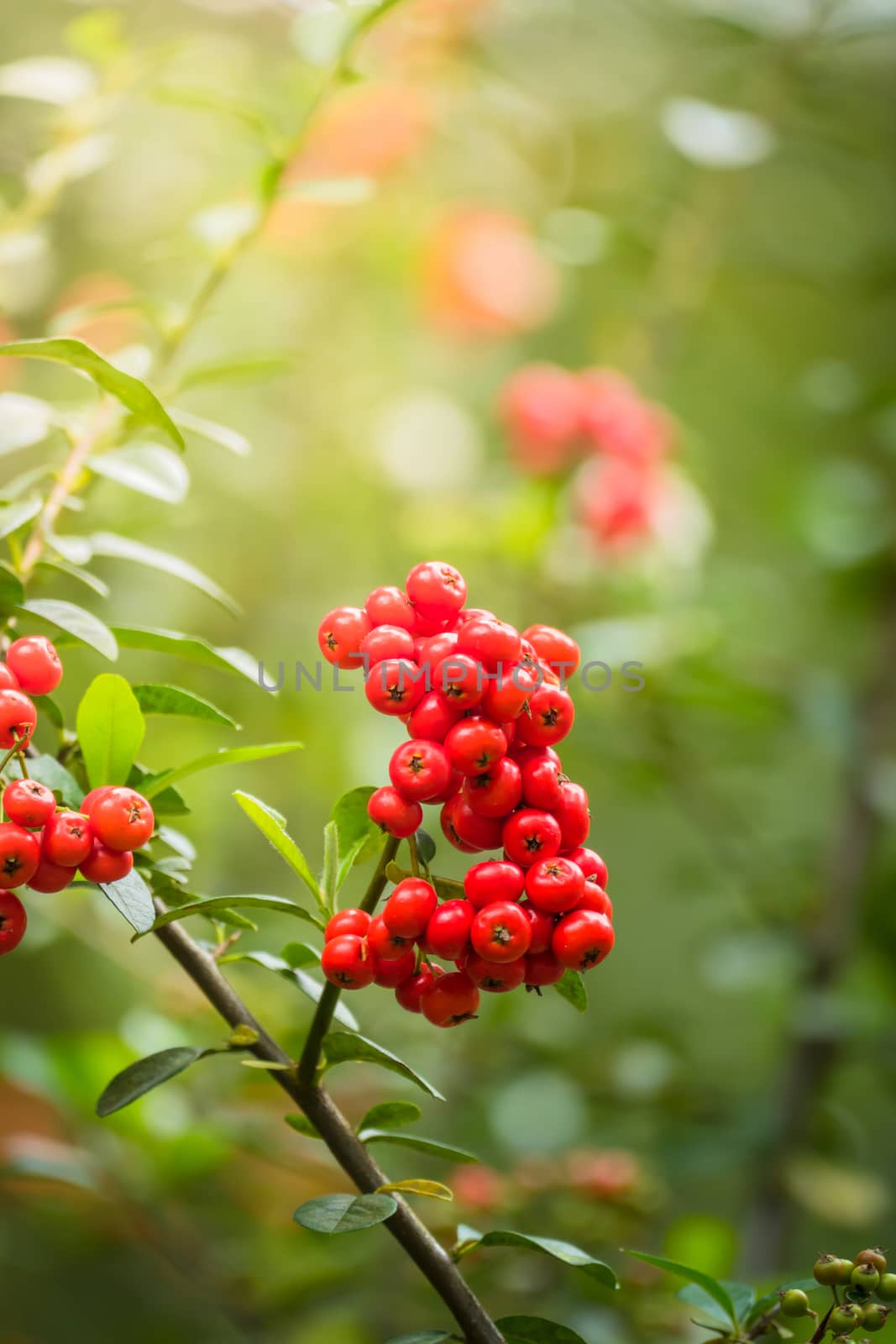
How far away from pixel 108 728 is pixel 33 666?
0.10ft

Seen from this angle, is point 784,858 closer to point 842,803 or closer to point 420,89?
point 842,803

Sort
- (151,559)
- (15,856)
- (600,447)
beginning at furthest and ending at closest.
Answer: (600,447) → (151,559) → (15,856)

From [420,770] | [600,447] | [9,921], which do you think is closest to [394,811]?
[420,770]

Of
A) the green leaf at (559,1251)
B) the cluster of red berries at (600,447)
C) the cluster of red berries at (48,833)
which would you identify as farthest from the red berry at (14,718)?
the cluster of red berries at (600,447)

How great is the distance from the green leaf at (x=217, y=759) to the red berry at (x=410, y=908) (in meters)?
0.05

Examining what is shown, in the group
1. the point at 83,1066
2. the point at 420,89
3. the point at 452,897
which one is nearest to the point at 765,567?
the point at 420,89

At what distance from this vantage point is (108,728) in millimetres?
353

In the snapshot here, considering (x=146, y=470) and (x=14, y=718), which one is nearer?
(x=14, y=718)

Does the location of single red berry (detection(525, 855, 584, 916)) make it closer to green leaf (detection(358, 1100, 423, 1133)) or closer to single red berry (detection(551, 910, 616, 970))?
single red berry (detection(551, 910, 616, 970))

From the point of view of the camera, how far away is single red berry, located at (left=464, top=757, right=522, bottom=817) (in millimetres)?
326

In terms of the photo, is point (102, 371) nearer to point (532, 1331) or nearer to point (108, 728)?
point (108, 728)

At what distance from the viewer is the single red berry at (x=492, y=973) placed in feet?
1.08

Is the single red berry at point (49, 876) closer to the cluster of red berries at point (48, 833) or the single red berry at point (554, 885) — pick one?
the cluster of red berries at point (48, 833)

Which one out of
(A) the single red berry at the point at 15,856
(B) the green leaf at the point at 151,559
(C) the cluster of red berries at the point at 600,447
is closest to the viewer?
(A) the single red berry at the point at 15,856
